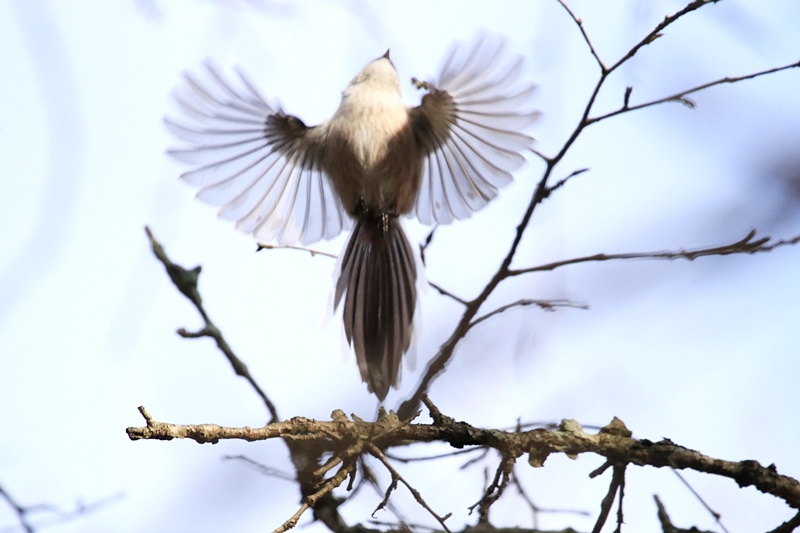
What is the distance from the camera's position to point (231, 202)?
96.0 inches

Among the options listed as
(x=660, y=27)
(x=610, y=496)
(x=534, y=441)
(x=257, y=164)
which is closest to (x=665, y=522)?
(x=610, y=496)

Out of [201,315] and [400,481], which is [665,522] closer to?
[400,481]

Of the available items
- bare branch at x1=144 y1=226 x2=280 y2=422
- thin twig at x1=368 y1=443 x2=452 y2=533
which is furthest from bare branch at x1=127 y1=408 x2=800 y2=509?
bare branch at x1=144 y1=226 x2=280 y2=422

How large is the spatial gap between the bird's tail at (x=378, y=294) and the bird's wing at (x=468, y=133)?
15cm

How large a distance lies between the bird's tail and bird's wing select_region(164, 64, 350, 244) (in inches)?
5.2

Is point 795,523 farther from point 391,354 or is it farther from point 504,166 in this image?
point 504,166

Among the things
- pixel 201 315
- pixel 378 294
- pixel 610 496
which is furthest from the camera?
pixel 378 294

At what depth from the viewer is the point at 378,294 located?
7.61ft

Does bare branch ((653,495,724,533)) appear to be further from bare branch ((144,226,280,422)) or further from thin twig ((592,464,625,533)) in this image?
bare branch ((144,226,280,422))

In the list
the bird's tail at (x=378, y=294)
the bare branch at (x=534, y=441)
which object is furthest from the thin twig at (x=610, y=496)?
the bird's tail at (x=378, y=294)

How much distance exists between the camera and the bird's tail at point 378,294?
2.15 meters

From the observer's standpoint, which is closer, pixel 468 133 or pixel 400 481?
pixel 400 481

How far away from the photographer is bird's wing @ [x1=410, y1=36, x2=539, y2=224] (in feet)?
7.12

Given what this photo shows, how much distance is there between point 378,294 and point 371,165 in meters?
0.38
